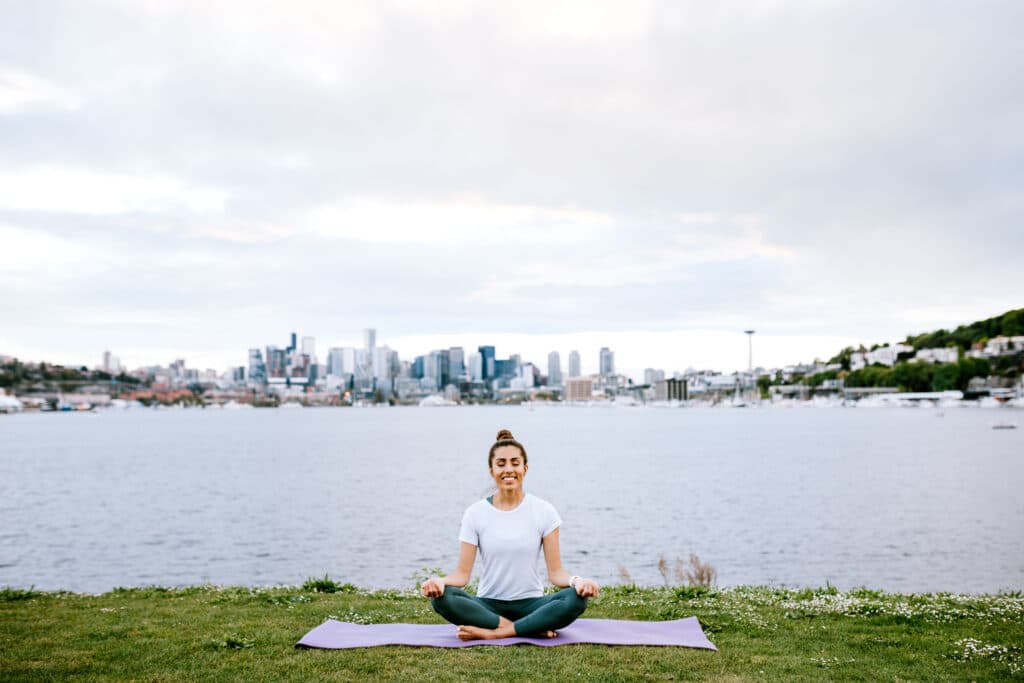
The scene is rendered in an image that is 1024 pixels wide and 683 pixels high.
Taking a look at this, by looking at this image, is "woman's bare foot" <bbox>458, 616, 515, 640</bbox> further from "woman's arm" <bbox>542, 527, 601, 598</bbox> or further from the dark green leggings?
"woman's arm" <bbox>542, 527, 601, 598</bbox>

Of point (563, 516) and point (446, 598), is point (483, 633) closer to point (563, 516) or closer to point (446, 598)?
point (446, 598)

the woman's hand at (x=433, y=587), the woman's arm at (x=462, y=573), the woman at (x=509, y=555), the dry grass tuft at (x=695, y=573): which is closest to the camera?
the woman's hand at (x=433, y=587)

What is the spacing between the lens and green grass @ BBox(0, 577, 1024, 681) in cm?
770

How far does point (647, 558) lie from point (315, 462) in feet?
171

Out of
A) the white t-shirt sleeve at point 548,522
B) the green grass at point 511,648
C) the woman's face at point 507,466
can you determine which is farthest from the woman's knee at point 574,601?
the woman's face at point 507,466

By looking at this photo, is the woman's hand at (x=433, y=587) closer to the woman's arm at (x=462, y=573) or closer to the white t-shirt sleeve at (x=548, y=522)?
the woman's arm at (x=462, y=573)

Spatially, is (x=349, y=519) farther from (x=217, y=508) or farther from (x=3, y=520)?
(x=3, y=520)

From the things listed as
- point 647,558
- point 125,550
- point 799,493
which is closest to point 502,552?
point 647,558

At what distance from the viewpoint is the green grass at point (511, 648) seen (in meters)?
7.70

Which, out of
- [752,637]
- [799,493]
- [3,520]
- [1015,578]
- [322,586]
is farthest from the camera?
[799,493]

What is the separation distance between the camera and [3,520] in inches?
1661

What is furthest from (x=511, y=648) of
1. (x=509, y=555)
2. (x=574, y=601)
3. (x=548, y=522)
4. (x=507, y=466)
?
(x=507, y=466)

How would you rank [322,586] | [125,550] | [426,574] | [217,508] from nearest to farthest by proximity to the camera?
[322,586] < [426,574] < [125,550] < [217,508]

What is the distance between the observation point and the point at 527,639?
8.58m
